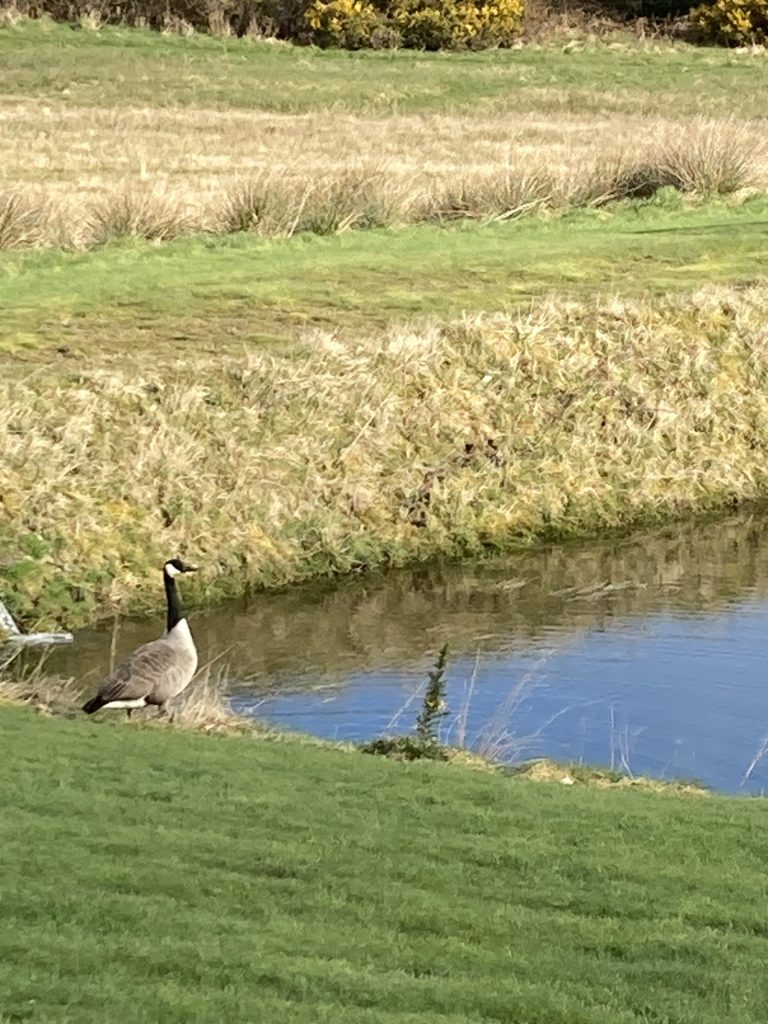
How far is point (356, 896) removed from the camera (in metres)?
9.05

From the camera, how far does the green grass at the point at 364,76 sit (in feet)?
187

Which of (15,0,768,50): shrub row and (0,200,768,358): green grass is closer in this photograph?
(0,200,768,358): green grass

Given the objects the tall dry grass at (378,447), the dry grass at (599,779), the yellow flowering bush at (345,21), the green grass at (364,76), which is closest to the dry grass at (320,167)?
the green grass at (364,76)

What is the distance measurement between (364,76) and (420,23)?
32.1ft

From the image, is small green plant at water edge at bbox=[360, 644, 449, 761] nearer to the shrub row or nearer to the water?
the water

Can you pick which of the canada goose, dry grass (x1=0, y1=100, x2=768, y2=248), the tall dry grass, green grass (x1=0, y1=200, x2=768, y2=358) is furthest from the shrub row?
the canada goose

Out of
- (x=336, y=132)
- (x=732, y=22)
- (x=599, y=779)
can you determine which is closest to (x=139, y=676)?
(x=599, y=779)

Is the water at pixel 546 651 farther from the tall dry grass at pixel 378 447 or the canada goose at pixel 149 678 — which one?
the canada goose at pixel 149 678

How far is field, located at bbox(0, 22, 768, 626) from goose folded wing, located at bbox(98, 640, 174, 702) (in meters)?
5.69

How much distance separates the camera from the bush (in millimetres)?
72500

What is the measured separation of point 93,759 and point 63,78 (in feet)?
164

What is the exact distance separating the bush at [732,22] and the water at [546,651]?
51.6 meters

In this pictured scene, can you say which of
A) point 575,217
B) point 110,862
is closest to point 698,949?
point 110,862

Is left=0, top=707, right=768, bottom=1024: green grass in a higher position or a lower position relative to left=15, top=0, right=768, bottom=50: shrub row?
lower
